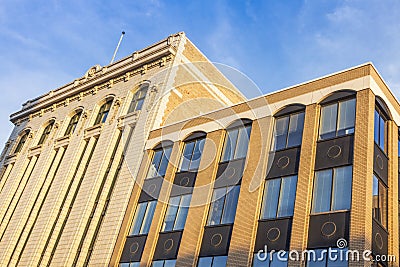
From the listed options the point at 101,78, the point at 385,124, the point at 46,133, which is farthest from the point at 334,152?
the point at 46,133

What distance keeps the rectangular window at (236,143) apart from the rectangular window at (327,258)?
22.0 feet

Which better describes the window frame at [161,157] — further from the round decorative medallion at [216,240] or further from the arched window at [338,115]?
the arched window at [338,115]

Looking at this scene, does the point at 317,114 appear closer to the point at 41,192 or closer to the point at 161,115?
the point at 161,115

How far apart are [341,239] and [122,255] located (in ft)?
39.6

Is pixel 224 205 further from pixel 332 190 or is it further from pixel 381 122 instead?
pixel 381 122

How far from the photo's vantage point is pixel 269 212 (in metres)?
19.5

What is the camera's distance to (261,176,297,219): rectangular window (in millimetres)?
19078

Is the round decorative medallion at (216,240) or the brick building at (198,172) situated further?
the round decorative medallion at (216,240)

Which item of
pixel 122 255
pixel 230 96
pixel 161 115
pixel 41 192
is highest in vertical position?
pixel 230 96

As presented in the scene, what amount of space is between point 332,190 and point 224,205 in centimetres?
539

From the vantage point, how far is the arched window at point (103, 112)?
109ft

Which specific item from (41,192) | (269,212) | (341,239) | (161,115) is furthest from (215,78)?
(341,239)

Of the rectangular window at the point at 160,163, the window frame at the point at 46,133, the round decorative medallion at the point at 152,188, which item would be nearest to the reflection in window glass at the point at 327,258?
the round decorative medallion at the point at 152,188

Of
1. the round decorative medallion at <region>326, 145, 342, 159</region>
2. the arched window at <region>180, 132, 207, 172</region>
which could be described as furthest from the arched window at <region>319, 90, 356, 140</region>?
the arched window at <region>180, 132, 207, 172</region>
